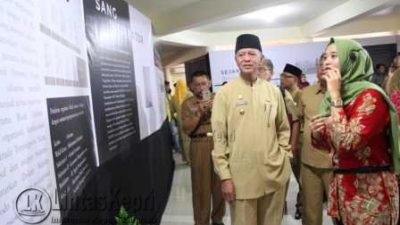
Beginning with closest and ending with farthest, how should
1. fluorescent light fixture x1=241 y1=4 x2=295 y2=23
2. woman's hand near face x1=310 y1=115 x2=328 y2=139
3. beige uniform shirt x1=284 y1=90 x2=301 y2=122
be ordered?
woman's hand near face x1=310 y1=115 x2=328 y2=139 → beige uniform shirt x1=284 y1=90 x2=301 y2=122 → fluorescent light fixture x1=241 y1=4 x2=295 y2=23

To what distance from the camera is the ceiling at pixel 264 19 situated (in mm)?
5774

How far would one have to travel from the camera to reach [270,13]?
773 cm

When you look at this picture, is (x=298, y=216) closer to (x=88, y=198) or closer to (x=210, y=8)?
(x=88, y=198)

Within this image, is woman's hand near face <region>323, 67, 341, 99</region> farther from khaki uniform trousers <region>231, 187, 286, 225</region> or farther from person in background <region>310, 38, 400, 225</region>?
khaki uniform trousers <region>231, 187, 286, 225</region>

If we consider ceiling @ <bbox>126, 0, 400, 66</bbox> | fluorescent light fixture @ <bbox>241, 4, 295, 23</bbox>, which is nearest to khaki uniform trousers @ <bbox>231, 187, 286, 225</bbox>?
ceiling @ <bbox>126, 0, 400, 66</bbox>

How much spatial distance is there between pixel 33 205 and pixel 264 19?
7.79 metres

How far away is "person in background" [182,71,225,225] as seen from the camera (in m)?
3.62

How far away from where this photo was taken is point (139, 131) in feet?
9.84

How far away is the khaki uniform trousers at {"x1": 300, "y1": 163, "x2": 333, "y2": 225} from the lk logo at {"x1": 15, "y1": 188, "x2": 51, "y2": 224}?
2260mm

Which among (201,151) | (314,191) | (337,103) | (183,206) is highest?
(337,103)

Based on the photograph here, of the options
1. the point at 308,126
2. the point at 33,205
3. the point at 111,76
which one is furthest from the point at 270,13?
the point at 33,205

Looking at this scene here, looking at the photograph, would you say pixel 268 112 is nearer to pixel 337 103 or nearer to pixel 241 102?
pixel 241 102

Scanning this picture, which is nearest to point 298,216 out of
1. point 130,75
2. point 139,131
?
point 139,131

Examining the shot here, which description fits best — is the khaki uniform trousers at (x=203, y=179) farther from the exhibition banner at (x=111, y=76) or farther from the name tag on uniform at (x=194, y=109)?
the exhibition banner at (x=111, y=76)
